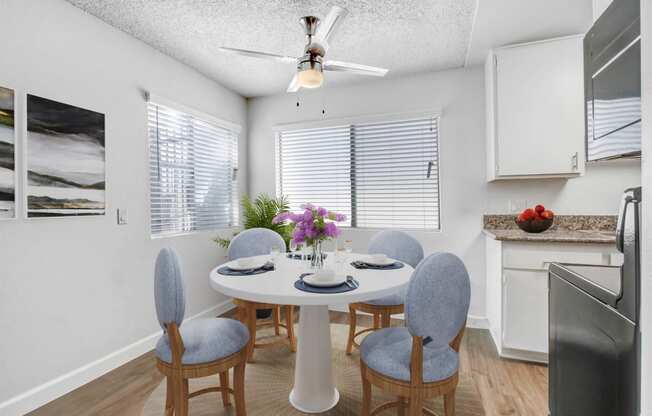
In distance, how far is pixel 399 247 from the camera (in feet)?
8.70

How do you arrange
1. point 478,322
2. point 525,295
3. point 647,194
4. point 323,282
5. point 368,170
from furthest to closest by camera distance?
point 368,170
point 478,322
point 525,295
point 323,282
point 647,194

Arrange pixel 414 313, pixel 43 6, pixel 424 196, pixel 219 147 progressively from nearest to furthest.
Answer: pixel 414 313
pixel 43 6
pixel 424 196
pixel 219 147

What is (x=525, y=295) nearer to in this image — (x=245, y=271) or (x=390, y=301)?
(x=390, y=301)

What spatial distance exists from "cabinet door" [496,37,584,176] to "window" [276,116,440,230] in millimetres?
773

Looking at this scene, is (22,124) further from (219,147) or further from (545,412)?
(545,412)

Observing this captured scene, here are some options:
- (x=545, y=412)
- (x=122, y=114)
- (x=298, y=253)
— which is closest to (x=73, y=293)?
(x=122, y=114)

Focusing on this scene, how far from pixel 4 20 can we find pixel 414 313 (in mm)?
2694

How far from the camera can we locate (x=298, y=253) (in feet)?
8.06

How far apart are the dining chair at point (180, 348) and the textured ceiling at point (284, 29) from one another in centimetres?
177

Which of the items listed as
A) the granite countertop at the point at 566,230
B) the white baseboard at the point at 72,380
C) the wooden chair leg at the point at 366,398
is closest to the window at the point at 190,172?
the white baseboard at the point at 72,380

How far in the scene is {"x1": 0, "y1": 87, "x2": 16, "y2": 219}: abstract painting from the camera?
6.04 ft

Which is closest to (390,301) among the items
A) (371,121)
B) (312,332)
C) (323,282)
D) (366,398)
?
(312,332)

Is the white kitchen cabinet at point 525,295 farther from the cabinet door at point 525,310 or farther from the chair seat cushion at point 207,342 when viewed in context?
the chair seat cushion at point 207,342

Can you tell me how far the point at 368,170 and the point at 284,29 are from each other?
Answer: 170 centimetres
